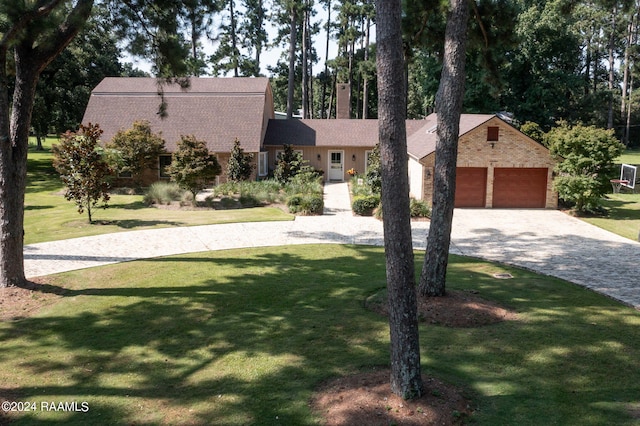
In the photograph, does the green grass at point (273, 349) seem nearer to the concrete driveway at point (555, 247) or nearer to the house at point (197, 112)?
the concrete driveway at point (555, 247)

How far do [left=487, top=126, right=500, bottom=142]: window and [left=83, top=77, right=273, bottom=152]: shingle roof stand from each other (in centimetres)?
1312

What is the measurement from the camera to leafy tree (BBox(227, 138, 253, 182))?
93.3ft

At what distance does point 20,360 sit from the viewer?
792cm

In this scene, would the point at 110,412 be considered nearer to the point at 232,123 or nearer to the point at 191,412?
the point at 191,412

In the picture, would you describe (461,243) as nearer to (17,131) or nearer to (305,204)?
(305,204)

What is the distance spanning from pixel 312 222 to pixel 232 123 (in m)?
13.4

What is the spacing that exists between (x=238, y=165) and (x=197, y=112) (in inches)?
253

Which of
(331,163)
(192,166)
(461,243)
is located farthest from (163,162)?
(461,243)

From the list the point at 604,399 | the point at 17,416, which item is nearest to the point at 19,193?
the point at 17,416

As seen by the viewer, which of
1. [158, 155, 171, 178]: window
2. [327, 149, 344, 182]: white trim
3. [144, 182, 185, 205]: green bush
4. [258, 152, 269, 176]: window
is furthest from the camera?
[327, 149, 344, 182]: white trim

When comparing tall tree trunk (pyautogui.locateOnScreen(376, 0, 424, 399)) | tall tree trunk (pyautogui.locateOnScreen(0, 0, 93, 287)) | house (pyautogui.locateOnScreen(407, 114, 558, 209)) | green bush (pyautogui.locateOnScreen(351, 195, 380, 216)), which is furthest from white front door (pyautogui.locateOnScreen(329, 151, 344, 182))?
tall tree trunk (pyautogui.locateOnScreen(376, 0, 424, 399))

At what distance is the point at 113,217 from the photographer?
69.5 feet

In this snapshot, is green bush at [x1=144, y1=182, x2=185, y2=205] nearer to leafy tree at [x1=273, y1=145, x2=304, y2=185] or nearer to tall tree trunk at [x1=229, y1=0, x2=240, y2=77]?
leafy tree at [x1=273, y1=145, x2=304, y2=185]

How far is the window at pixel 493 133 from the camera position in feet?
77.9
